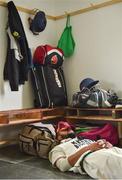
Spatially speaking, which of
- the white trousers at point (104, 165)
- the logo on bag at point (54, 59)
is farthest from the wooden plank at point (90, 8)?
the white trousers at point (104, 165)

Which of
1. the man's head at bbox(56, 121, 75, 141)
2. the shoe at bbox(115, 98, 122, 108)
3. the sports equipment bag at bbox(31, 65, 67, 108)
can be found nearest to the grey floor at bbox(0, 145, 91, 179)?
the man's head at bbox(56, 121, 75, 141)

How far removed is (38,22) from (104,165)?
7.52 feet

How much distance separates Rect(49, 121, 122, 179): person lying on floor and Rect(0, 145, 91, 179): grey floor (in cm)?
7

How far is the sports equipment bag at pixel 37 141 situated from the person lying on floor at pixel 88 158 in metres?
0.17

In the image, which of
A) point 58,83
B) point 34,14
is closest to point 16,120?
point 58,83

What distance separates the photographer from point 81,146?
257cm

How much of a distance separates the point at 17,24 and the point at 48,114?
1.26 metres

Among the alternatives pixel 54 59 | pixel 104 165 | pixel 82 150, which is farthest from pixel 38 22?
pixel 104 165

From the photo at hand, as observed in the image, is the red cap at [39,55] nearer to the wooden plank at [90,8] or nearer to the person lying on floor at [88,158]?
the wooden plank at [90,8]

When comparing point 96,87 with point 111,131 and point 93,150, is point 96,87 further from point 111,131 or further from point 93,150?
point 93,150

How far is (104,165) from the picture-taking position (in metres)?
2.19

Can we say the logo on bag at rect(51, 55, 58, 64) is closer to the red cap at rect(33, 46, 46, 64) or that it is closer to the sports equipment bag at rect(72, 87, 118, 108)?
the red cap at rect(33, 46, 46, 64)

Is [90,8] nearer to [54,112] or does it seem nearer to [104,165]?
[54,112]

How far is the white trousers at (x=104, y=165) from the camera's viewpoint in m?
2.16
